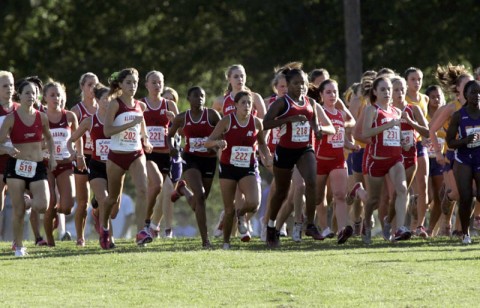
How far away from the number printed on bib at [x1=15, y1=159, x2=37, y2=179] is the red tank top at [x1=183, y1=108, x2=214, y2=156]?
6.02ft

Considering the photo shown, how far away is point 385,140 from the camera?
17.1 metres

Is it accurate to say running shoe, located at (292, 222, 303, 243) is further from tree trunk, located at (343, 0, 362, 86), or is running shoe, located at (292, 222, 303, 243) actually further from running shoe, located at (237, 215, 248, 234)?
tree trunk, located at (343, 0, 362, 86)

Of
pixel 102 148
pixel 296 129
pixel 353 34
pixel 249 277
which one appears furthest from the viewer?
pixel 353 34

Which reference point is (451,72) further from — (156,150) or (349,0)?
(349,0)

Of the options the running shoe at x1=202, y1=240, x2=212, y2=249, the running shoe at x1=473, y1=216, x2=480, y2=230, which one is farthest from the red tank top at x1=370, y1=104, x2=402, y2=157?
the running shoe at x1=473, y1=216, x2=480, y2=230

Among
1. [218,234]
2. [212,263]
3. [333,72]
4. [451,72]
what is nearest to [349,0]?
[333,72]

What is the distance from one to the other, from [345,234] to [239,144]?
1524mm

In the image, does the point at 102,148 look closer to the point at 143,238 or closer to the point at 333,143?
the point at 143,238

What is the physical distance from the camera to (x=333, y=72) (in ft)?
109

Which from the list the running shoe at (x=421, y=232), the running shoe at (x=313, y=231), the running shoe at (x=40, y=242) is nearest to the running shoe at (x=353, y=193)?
the running shoe at (x=421, y=232)

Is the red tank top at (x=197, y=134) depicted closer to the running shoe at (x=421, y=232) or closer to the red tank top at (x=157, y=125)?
the red tank top at (x=157, y=125)

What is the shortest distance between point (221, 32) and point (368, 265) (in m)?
20.7

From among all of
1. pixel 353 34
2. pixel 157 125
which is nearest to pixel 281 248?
pixel 157 125

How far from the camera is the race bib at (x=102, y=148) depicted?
1759cm
